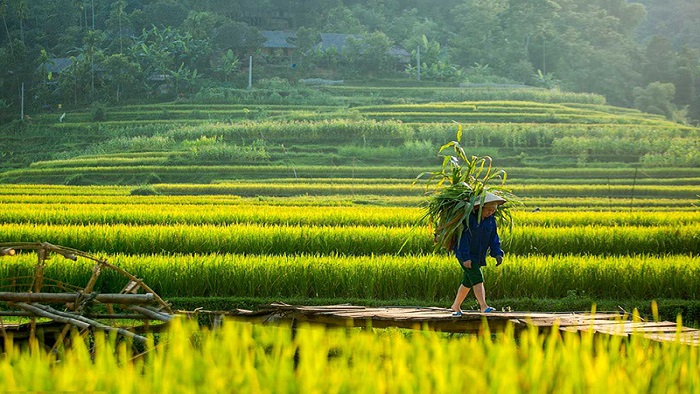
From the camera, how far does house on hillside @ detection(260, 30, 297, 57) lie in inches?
1545

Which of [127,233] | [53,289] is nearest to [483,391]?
[53,289]

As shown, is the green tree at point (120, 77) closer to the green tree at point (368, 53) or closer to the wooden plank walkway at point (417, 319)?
the green tree at point (368, 53)

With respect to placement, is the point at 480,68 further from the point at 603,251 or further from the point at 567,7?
the point at 603,251

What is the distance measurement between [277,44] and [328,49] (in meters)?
2.51

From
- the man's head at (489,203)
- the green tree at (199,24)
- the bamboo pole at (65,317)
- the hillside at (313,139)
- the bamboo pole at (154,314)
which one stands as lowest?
the hillside at (313,139)

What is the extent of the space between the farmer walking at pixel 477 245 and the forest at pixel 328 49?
1171 inches

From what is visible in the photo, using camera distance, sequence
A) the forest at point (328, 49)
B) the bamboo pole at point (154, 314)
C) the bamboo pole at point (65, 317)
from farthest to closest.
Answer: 1. the forest at point (328, 49)
2. the bamboo pole at point (154, 314)
3. the bamboo pole at point (65, 317)

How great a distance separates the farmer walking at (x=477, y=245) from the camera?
5.41m

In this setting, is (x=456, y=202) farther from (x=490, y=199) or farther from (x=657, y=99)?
Result: (x=657, y=99)

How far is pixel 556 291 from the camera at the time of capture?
7895 millimetres

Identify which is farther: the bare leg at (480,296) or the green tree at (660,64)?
the green tree at (660,64)

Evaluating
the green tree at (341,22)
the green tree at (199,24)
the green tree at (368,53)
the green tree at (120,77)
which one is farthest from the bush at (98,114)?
the green tree at (341,22)

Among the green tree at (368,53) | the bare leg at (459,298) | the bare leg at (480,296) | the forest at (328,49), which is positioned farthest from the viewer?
the green tree at (368,53)

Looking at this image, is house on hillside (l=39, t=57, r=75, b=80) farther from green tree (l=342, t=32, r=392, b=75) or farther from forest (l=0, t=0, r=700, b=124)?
green tree (l=342, t=32, r=392, b=75)
